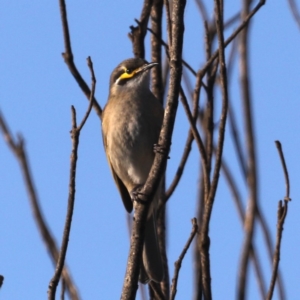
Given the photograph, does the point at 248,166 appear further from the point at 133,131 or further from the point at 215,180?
the point at 133,131

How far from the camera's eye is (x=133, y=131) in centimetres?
624

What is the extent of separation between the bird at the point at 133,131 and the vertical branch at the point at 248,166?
145 cm

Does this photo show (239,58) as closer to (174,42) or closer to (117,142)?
(174,42)

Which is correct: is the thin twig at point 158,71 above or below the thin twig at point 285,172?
above

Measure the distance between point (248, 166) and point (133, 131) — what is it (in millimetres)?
2188

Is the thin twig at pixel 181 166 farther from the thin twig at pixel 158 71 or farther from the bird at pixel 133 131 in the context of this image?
the bird at pixel 133 131

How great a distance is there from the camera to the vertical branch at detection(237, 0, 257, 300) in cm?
375

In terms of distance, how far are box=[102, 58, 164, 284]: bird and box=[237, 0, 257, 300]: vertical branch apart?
145 cm

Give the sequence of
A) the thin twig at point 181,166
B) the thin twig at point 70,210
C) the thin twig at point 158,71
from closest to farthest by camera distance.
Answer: the thin twig at point 70,210 < the thin twig at point 181,166 < the thin twig at point 158,71

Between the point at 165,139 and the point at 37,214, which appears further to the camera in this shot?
the point at 37,214

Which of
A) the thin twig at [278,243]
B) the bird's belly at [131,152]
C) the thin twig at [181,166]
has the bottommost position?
the thin twig at [278,243]

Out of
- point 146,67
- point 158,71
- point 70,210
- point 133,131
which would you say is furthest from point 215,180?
point 133,131

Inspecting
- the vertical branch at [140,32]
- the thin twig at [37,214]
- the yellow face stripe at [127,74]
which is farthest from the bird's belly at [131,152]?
the thin twig at [37,214]

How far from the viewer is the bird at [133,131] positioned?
20.2 ft
